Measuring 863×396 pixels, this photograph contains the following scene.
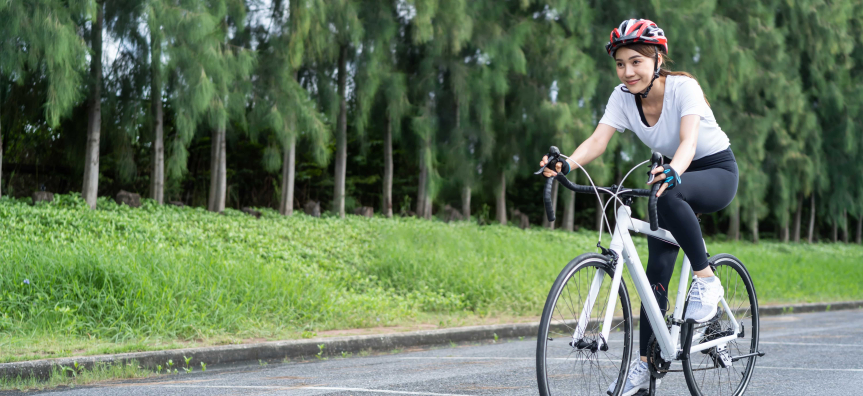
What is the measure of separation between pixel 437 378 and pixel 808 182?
1042 inches

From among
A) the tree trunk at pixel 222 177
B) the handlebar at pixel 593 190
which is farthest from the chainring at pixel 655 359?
the tree trunk at pixel 222 177

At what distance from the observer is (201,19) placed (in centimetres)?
1269

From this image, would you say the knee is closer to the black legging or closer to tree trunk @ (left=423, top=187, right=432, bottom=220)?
the black legging

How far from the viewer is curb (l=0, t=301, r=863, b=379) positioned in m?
5.57

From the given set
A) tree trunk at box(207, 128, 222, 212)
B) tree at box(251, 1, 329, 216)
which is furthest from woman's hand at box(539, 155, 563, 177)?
tree trunk at box(207, 128, 222, 212)

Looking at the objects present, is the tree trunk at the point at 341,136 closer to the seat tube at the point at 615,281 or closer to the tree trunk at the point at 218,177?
the tree trunk at the point at 218,177

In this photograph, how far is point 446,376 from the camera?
5492 mm

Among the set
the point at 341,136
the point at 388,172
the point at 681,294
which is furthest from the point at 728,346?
the point at 388,172

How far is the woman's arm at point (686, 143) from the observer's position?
3410mm

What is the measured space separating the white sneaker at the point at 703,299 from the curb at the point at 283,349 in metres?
4.17

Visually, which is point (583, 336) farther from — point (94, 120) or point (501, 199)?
point (501, 199)

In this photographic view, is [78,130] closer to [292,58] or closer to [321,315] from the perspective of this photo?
[292,58]

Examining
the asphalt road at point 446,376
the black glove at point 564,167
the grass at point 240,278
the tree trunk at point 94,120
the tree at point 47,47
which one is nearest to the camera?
the black glove at point 564,167

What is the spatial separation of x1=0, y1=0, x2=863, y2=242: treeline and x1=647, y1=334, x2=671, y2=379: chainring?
10.4m
